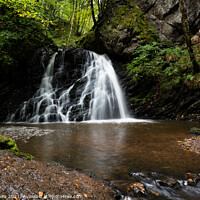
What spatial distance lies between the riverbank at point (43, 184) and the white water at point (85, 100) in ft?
25.0

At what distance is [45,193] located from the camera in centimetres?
160

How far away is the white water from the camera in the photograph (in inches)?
412

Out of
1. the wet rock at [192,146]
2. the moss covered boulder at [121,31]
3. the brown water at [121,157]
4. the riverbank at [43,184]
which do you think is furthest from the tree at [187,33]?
the riverbank at [43,184]

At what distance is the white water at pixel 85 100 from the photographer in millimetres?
10477

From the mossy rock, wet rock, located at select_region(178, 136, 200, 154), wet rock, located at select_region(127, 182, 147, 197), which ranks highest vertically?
the mossy rock

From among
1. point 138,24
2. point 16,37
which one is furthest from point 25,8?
point 138,24

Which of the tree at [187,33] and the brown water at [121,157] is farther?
the tree at [187,33]

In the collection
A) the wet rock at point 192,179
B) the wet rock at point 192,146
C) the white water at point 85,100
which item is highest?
the white water at point 85,100

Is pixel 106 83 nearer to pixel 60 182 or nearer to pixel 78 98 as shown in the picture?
pixel 78 98

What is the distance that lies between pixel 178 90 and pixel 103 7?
10.5 m

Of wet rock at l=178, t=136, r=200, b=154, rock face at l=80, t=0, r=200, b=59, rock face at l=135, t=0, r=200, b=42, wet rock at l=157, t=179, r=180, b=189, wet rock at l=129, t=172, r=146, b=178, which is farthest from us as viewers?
rock face at l=80, t=0, r=200, b=59

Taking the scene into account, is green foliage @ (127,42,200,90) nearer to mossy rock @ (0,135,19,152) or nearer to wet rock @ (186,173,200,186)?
wet rock @ (186,173,200,186)

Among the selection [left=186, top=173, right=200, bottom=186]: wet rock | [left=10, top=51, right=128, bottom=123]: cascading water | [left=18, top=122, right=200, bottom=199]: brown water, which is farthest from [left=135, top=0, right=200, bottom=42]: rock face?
[left=186, top=173, right=200, bottom=186]: wet rock

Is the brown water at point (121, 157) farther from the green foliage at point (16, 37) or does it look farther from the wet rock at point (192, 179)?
the green foliage at point (16, 37)
